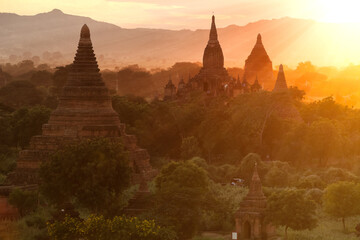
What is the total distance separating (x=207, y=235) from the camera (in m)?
39.3

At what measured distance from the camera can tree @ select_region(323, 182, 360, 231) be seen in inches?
1638

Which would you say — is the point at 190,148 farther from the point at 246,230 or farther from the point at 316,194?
the point at 246,230

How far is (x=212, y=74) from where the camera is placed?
86438 millimetres

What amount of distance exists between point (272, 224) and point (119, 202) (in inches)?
283

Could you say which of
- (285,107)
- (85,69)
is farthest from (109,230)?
(285,107)

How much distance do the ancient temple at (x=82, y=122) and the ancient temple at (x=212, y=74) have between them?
3041 centimetres

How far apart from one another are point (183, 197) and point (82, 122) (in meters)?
14.7

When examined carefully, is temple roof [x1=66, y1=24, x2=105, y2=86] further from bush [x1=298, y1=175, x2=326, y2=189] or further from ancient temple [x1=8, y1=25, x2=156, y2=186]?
bush [x1=298, y1=175, x2=326, y2=189]

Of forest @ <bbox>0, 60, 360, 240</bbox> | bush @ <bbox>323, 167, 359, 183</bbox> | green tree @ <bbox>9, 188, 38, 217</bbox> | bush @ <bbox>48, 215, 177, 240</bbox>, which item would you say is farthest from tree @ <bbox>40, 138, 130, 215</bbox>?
bush @ <bbox>323, 167, 359, 183</bbox>

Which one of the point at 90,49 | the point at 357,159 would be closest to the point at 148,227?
the point at 90,49

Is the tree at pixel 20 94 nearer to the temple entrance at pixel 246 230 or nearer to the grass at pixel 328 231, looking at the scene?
the grass at pixel 328 231

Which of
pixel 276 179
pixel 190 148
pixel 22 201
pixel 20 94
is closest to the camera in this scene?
pixel 22 201

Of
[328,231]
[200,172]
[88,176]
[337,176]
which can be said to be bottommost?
[328,231]

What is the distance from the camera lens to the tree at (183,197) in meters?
36.9
